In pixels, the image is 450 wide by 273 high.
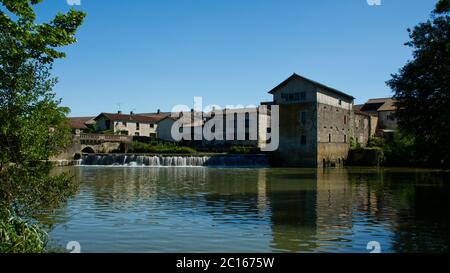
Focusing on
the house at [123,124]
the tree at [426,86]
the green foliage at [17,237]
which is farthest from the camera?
the house at [123,124]

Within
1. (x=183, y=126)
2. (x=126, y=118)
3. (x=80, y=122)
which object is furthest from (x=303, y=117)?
(x=80, y=122)

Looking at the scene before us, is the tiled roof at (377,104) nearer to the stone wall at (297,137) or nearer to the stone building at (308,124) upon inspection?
the stone building at (308,124)

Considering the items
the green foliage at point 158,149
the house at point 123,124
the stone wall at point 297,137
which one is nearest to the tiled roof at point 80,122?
the house at point 123,124

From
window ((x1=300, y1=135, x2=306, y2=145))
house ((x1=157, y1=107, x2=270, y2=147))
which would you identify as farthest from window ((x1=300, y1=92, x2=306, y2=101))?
house ((x1=157, y1=107, x2=270, y2=147))

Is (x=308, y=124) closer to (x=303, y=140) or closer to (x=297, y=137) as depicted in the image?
(x=303, y=140)

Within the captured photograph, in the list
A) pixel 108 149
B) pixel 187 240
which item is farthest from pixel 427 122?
pixel 108 149

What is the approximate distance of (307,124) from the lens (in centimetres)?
5078

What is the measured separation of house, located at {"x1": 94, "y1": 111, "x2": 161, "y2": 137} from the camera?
81.9m

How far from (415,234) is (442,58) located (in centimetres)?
1682

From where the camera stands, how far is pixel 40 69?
10.2 m

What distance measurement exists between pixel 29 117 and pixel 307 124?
43221 mm

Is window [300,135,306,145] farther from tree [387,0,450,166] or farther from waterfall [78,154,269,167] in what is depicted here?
tree [387,0,450,166]

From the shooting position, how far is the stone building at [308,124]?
50.2 m

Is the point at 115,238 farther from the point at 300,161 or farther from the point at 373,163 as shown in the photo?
the point at 373,163
